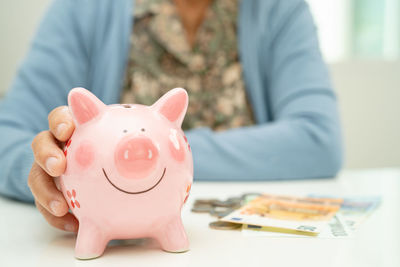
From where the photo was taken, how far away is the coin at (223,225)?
501 mm

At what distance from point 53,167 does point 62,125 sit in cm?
4

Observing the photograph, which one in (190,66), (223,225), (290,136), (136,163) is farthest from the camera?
(190,66)

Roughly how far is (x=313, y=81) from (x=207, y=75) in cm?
28

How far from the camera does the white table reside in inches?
15.5

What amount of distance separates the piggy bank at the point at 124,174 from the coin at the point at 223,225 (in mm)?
91

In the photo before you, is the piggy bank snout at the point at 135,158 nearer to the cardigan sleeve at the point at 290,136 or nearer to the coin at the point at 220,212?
the coin at the point at 220,212

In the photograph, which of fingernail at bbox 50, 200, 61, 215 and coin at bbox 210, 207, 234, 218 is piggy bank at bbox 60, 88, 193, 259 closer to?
fingernail at bbox 50, 200, 61, 215

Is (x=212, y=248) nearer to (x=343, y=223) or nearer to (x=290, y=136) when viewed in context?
(x=343, y=223)

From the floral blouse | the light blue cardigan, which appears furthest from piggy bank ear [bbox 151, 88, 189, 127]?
the floral blouse

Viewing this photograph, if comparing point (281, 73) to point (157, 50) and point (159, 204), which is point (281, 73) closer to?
point (157, 50)

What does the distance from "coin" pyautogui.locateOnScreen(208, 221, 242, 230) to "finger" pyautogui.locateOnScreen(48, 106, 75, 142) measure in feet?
0.67

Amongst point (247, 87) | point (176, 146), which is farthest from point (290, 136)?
point (176, 146)

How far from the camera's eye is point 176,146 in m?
0.40

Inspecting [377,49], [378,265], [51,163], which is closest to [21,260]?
[51,163]
